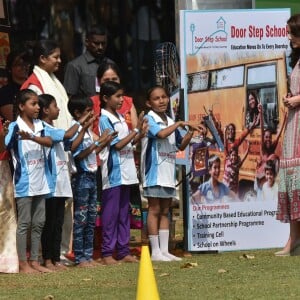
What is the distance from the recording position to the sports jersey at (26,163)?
10.5 metres

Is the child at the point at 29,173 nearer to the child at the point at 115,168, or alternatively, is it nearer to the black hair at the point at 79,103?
the black hair at the point at 79,103

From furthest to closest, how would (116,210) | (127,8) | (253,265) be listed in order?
(127,8) < (116,210) < (253,265)

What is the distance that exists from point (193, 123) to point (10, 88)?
1.78 meters

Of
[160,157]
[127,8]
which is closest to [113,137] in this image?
[160,157]

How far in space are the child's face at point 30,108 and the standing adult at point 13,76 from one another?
3.65ft

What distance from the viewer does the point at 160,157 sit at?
11211mm

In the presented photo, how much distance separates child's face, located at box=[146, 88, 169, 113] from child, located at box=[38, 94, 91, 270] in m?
0.73

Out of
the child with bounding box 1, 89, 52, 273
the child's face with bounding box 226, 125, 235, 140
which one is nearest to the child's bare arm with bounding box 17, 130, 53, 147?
the child with bounding box 1, 89, 52, 273

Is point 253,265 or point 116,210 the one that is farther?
point 116,210

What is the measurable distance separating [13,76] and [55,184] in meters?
1.64

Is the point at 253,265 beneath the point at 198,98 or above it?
beneath

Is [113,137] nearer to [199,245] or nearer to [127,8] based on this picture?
[199,245]

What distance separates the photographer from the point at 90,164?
35.9ft

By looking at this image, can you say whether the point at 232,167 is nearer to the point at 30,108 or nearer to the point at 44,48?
the point at 44,48
